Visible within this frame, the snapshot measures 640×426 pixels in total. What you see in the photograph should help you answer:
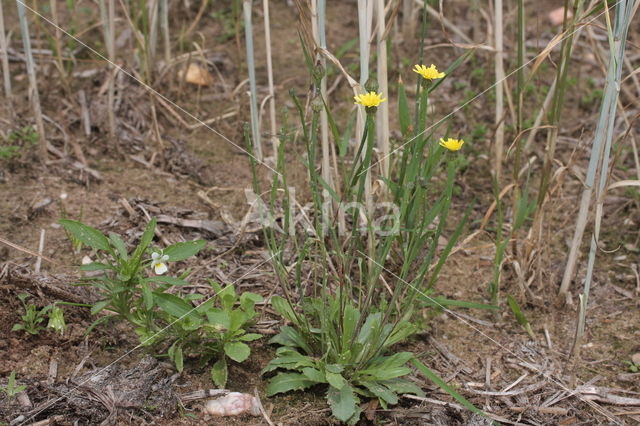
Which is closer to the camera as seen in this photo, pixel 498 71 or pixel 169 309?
pixel 169 309

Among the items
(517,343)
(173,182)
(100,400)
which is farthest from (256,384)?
(173,182)

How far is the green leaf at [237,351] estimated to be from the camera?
172 cm

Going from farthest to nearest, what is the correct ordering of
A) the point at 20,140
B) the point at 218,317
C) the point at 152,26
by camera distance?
the point at 152,26 → the point at 20,140 → the point at 218,317

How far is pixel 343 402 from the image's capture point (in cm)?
167

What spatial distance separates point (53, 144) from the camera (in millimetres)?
2557

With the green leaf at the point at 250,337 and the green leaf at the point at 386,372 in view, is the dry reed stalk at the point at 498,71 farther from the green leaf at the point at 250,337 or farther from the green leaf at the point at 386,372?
the green leaf at the point at 250,337

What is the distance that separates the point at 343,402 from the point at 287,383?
0.14 meters

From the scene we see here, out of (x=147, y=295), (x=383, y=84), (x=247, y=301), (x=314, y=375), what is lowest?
(x=314, y=375)

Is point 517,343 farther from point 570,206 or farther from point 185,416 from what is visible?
point 185,416

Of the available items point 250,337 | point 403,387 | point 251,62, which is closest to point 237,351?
point 250,337

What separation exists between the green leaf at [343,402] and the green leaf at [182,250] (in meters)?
0.44

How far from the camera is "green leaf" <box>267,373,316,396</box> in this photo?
5.66 ft

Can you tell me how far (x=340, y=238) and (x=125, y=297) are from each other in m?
0.63

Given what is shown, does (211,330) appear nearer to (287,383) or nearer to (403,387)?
(287,383)
